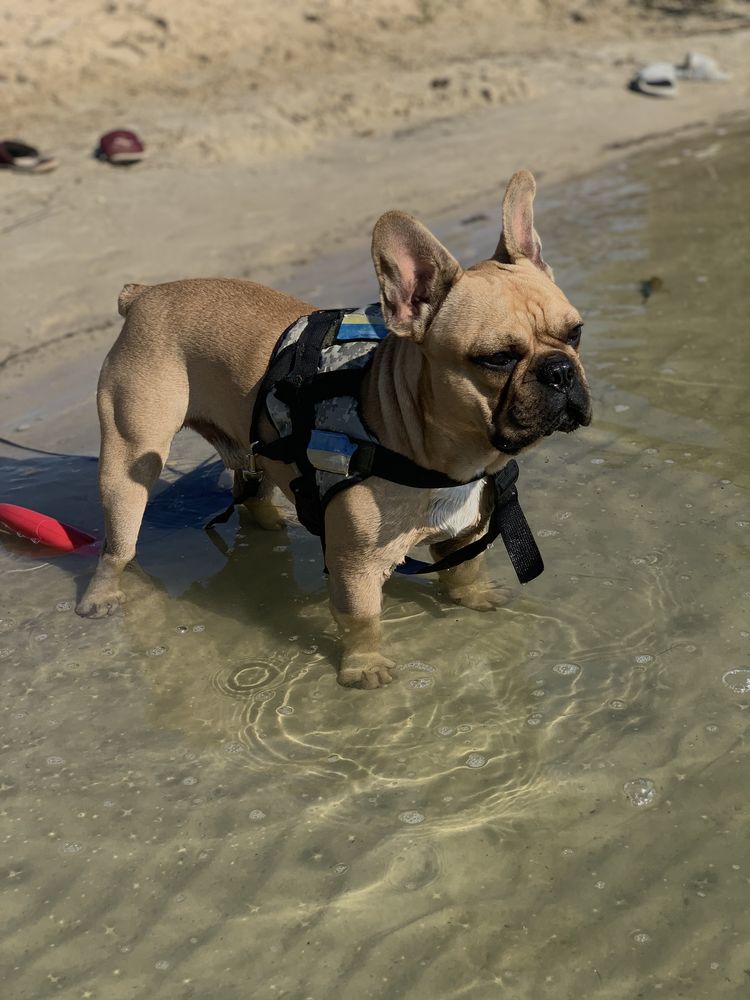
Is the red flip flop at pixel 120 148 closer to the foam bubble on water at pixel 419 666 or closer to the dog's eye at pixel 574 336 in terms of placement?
the foam bubble on water at pixel 419 666

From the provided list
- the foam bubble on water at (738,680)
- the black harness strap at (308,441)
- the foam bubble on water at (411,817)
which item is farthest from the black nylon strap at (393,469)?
the foam bubble on water at (738,680)

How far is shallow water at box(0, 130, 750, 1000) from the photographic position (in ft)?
9.69

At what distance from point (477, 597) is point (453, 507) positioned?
81cm

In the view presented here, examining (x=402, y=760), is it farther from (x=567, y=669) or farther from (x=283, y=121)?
(x=283, y=121)

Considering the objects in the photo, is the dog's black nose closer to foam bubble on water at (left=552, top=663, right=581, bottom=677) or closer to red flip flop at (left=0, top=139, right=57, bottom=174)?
foam bubble on water at (left=552, top=663, right=581, bottom=677)

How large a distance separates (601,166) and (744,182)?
152cm

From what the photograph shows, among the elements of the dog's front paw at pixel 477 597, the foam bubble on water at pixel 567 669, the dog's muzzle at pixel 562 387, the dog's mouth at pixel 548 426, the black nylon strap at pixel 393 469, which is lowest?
the dog's front paw at pixel 477 597

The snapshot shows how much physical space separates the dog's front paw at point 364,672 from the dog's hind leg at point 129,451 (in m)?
1.08

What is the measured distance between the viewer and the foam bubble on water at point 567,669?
403 centimetres

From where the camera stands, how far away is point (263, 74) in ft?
42.1

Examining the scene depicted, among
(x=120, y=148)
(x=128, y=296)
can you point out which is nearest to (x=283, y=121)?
(x=120, y=148)

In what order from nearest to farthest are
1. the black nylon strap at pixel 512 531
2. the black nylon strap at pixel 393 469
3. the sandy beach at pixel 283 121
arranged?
the black nylon strap at pixel 393 469, the black nylon strap at pixel 512 531, the sandy beach at pixel 283 121

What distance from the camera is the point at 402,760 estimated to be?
3.69 meters

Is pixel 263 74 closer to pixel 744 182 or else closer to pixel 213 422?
pixel 744 182
